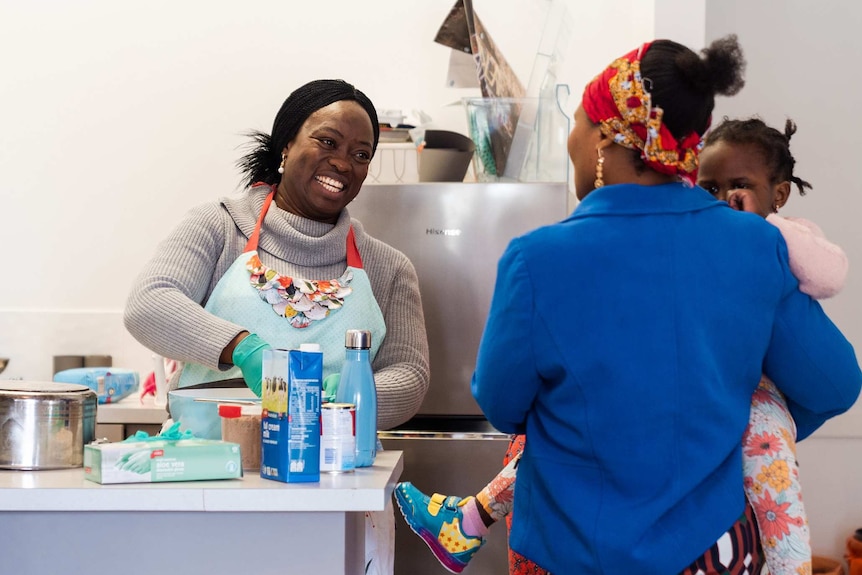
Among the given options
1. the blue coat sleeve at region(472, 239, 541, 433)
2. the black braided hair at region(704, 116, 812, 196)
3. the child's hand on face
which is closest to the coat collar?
the blue coat sleeve at region(472, 239, 541, 433)

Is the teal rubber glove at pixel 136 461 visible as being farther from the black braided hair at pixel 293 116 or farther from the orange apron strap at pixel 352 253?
the black braided hair at pixel 293 116

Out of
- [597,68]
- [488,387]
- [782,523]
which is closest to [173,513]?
[488,387]

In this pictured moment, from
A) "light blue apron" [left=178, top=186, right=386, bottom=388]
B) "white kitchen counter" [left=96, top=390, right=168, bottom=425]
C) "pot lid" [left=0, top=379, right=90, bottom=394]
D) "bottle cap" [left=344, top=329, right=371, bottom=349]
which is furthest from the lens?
"white kitchen counter" [left=96, top=390, right=168, bottom=425]

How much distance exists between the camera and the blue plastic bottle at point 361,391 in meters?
1.77

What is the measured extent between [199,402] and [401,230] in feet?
4.41

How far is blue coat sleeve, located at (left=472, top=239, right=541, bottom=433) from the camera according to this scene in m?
1.49

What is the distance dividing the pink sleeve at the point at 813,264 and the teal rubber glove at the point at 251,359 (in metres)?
1.06

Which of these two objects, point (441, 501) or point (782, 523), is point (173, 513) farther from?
point (782, 523)

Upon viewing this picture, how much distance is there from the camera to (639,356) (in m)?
1.47

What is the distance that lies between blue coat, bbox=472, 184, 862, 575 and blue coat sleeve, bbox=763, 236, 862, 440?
3 centimetres

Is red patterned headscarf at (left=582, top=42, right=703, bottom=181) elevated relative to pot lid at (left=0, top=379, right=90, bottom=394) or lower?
elevated

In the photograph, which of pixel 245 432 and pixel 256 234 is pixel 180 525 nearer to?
pixel 245 432

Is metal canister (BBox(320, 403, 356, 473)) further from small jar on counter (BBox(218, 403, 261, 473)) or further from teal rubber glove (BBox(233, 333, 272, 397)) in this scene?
teal rubber glove (BBox(233, 333, 272, 397))

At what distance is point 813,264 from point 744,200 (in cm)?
46
